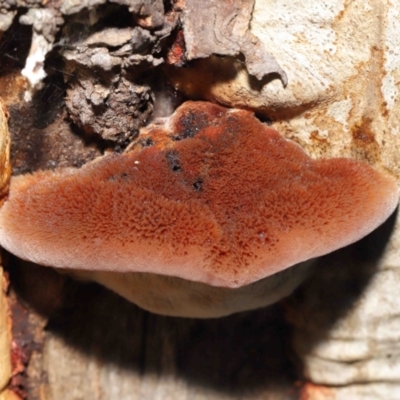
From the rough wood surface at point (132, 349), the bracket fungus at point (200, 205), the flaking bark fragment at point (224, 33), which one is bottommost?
the rough wood surface at point (132, 349)


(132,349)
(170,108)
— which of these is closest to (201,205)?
(170,108)

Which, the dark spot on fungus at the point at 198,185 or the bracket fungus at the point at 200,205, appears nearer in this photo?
the bracket fungus at the point at 200,205

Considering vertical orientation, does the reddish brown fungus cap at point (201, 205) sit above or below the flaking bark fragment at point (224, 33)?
below

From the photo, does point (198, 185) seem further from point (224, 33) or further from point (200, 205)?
point (224, 33)

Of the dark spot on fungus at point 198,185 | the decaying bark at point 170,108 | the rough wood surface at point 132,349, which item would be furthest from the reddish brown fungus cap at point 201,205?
the rough wood surface at point 132,349

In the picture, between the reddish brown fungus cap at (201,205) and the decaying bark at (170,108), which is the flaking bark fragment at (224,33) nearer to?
the decaying bark at (170,108)

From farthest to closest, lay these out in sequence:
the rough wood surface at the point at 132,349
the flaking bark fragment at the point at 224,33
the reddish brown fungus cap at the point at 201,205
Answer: the rough wood surface at the point at 132,349, the flaking bark fragment at the point at 224,33, the reddish brown fungus cap at the point at 201,205

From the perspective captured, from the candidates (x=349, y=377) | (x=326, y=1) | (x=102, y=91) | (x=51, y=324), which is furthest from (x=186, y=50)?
(x=349, y=377)

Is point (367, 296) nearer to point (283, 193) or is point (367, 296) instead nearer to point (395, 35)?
point (283, 193)

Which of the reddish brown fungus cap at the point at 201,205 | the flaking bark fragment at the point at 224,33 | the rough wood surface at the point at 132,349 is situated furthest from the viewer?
the rough wood surface at the point at 132,349

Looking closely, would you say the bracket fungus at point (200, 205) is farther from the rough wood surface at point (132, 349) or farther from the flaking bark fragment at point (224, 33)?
the rough wood surface at point (132, 349)
